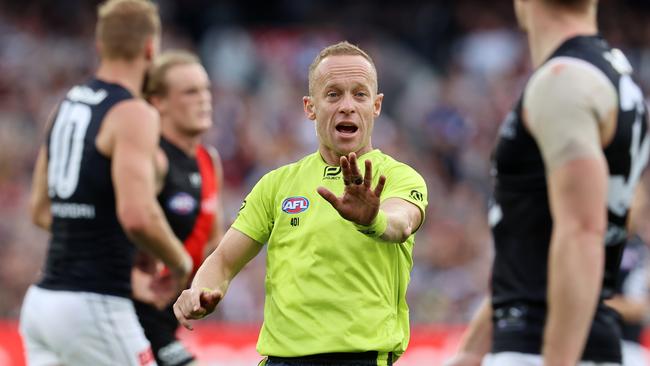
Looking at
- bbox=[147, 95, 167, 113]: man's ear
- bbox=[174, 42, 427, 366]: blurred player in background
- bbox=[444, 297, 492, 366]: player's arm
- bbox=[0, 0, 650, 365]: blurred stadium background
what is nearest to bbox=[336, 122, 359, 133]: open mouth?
bbox=[174, 42, 427, 366]: blurred player in background

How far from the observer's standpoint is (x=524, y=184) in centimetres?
390

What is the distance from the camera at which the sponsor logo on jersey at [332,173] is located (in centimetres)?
486

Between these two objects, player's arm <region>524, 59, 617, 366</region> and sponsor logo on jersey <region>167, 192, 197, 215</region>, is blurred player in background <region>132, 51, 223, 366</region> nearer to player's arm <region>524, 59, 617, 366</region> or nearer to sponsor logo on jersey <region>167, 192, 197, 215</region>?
sponsor logo on jersey <region>167, 192, 197, 215</region>

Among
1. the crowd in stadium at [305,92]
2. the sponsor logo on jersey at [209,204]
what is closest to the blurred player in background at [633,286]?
the sponsor logo on jersey at [209,204]

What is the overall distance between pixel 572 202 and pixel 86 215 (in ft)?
11.5

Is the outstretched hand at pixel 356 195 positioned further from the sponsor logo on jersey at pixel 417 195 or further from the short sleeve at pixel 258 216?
the short sleeve at pixel 258 216

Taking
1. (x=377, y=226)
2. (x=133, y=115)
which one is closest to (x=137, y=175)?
(x=133, y=115)

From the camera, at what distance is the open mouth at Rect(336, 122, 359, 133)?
15.9 ft

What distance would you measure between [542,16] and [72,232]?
338 centimetres

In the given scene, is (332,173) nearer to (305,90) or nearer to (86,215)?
(86,215)

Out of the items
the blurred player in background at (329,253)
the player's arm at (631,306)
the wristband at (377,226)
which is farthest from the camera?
the player's arm at (631,306)

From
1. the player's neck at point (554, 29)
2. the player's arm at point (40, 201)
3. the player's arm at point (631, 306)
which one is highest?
the player's neck at point (554, 29)

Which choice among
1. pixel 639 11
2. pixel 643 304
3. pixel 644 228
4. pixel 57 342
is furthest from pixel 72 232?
pixel 639 11

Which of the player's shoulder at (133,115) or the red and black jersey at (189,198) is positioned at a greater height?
the player's shoulder at (133,115)
